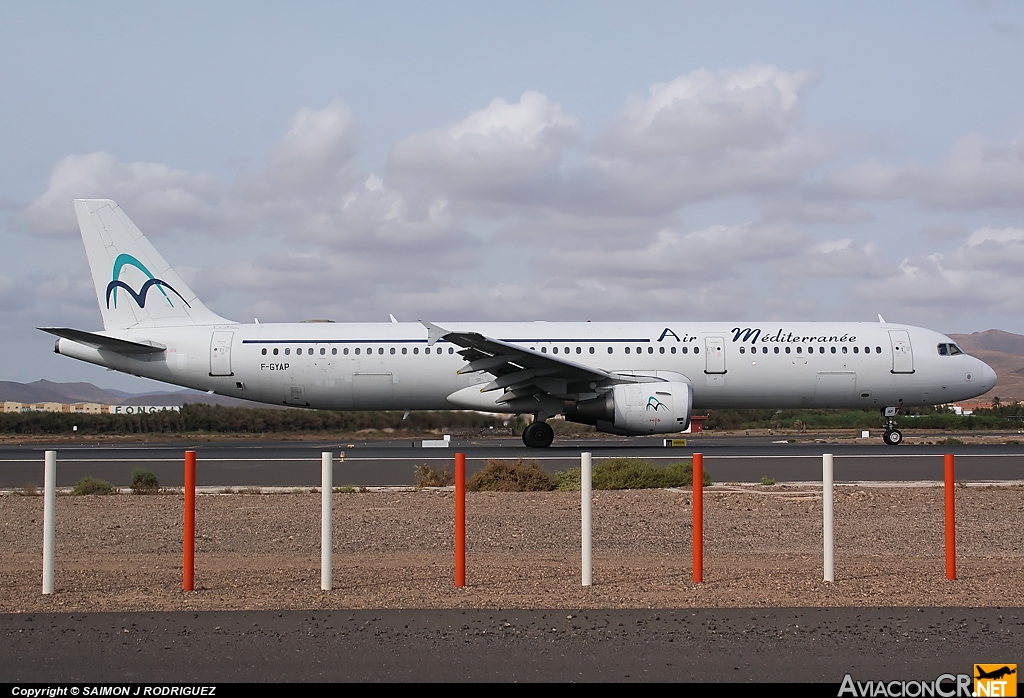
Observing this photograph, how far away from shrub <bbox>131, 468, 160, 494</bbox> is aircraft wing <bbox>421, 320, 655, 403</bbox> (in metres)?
8.30

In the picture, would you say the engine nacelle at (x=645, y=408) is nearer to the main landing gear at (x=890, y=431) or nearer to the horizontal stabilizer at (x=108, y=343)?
the main landing gear at (x=890, y=431)

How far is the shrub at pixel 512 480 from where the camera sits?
15789 millimetres

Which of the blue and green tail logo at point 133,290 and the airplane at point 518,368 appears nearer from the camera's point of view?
the airplane at point 518,368

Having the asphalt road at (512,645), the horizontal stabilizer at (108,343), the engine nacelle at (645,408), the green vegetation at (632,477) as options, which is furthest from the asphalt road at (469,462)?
the asphalt road at (512,645)

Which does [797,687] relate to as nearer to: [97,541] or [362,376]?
[97,541]

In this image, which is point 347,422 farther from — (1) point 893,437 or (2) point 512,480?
(1) point 893,437

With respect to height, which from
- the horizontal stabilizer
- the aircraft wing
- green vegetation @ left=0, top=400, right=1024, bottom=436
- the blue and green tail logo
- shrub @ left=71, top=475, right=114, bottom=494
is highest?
the blue and green tail logo

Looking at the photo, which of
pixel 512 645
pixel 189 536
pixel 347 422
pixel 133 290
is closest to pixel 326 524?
pixel 189 536

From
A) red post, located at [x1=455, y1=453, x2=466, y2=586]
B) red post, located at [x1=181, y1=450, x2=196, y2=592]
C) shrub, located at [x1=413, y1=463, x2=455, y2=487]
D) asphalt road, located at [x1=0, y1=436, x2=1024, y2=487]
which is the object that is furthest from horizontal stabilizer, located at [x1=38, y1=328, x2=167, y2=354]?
red post, located at [x1=455, y1=453, x2=466, y2=586]

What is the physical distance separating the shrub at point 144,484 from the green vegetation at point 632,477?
21.0 feet

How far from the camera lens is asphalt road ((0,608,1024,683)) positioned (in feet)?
16.1

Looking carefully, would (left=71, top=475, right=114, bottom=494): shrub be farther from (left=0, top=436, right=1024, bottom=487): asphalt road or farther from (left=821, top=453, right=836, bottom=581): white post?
(left=821, top=453, right=836, bottom=581): white post

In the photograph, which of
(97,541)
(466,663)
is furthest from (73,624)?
(97,541)

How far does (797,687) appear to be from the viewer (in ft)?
15.4
